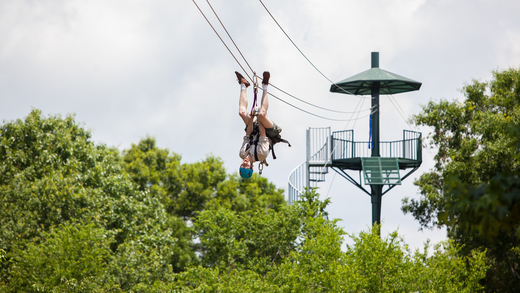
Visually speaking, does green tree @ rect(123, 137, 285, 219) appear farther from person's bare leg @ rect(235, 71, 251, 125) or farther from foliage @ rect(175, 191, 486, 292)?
person's bare leg @ rect(235, 71, 251, 125)

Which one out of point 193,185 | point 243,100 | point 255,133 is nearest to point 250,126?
point 255,133

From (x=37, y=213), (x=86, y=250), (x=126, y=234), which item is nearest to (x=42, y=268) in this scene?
(x=86, y=250)

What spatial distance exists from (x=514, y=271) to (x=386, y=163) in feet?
19.1

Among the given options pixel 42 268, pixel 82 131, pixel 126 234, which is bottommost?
pixel 42 268

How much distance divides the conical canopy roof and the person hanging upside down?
13.6 m

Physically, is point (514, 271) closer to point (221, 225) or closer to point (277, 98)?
point (221, 225)

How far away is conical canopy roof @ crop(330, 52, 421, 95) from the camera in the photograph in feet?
81.7

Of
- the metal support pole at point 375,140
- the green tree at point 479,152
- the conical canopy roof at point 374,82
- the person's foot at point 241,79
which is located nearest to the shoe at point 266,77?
the person's foot at point 241,79

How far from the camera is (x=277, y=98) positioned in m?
13.9

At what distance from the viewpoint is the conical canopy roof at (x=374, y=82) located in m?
24.9

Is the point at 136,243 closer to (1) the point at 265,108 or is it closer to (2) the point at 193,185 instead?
(2) the point at 193,185

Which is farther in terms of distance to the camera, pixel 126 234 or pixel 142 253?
pixel 126 234

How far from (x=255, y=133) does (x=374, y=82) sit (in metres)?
15.0

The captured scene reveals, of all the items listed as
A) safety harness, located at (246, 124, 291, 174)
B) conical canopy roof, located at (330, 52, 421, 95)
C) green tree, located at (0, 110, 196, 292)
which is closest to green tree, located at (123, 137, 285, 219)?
green tree, located at (0, 110, 196, 292)
